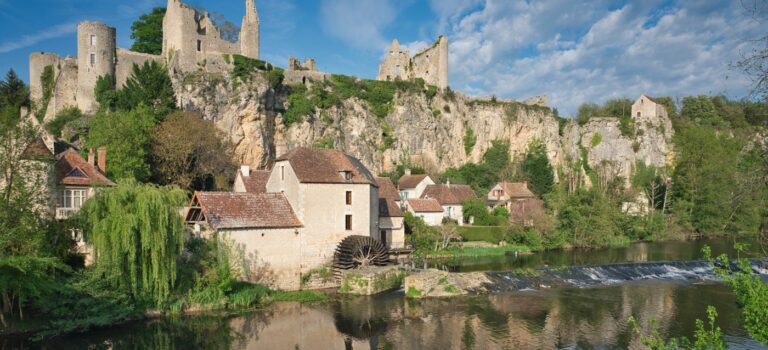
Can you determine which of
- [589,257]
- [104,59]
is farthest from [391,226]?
[104,59]

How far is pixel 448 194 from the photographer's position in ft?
153

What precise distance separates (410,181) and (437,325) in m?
33.2

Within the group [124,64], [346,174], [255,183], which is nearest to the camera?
[346,174]

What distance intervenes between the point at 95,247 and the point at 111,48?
109 feet

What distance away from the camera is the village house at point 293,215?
2247cm

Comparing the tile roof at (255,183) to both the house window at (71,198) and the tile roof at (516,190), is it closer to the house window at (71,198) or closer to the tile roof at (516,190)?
the house window at (71,198)

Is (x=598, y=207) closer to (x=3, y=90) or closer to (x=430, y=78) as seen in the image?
(x=430, y=78)

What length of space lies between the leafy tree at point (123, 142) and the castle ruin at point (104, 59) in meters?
15.2

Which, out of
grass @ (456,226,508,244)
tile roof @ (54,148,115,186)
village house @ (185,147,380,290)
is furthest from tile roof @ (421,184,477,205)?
tile roof @ (54,148,115,186)

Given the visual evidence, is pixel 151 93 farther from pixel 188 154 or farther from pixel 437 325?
pixel 437 325

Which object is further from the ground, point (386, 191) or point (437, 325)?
point (386, 191)

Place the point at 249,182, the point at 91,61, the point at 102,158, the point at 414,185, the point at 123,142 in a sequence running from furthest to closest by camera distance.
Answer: the point at 414,185
the point at 91,61
the point at 249,182
the point at 123,142
the point at 102,158

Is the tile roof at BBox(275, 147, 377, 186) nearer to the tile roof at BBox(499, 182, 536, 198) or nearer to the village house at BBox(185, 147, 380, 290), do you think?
the village house at BBox(185, 147, 380, 290)

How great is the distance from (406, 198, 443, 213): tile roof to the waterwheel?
16344 mm
